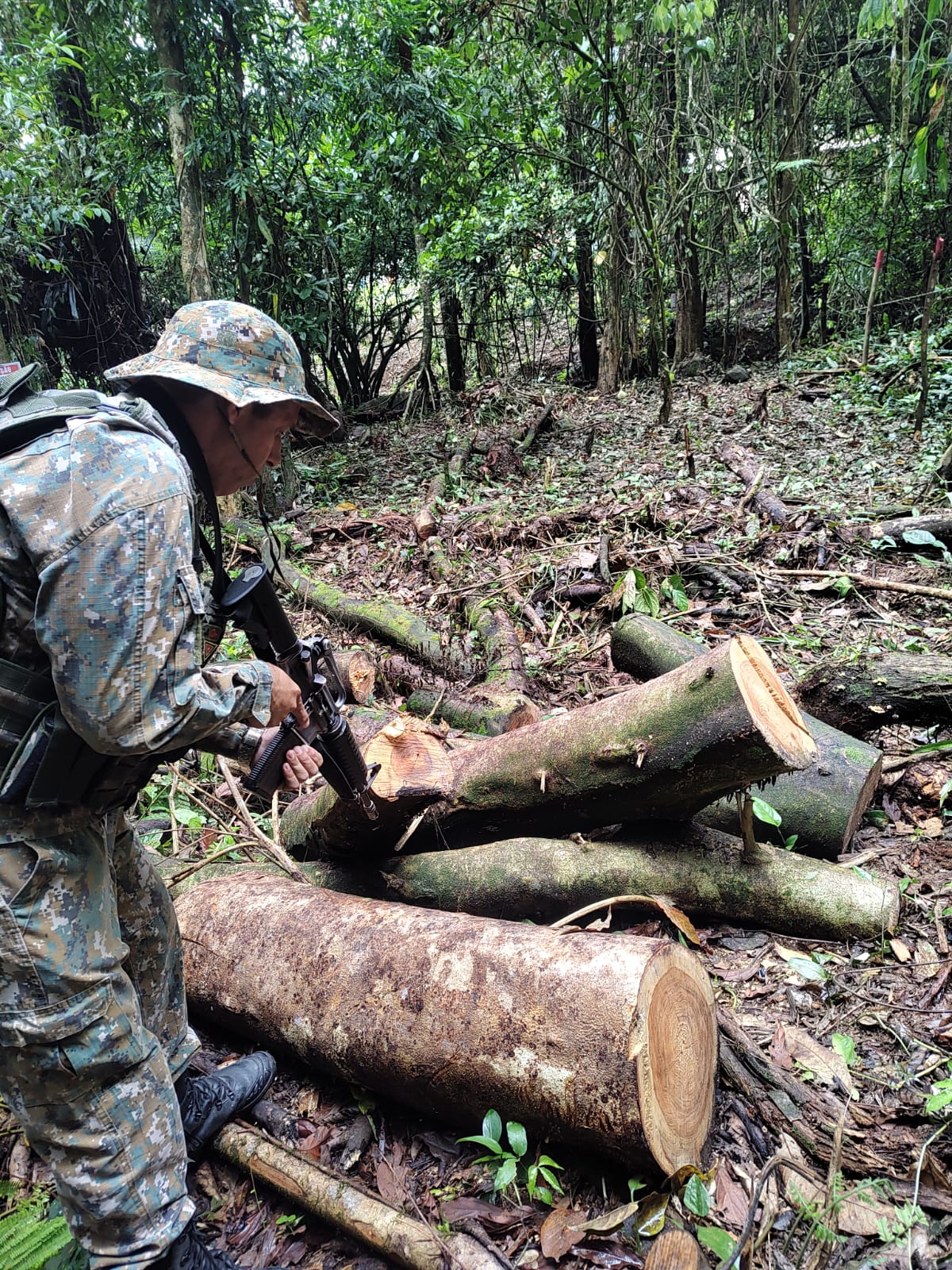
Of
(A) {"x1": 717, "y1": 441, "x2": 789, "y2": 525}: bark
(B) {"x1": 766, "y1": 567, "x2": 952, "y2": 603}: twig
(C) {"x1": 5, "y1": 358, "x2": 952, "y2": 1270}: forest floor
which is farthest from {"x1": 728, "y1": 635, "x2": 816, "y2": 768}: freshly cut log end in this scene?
(A) {"x1": 717, "y1": 441, "x2": 789, "y2": 525}: bark

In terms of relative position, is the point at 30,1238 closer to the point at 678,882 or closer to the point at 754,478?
the point at 678,882

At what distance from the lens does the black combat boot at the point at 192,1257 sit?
1797 mm

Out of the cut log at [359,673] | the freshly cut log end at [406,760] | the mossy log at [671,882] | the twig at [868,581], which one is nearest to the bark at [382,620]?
the cut log at [359,673]

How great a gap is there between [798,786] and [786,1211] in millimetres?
1465

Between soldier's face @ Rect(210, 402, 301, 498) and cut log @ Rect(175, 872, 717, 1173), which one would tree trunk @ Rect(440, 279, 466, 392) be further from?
cut log @ Rect(175, 872, 717, 1173)

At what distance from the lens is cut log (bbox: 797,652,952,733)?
123 inches

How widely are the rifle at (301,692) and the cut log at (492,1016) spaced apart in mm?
447

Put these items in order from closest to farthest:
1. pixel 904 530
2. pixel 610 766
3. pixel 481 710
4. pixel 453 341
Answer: pixel 610 766
pixel 481 710
pixel 904 530
pixel 453 341

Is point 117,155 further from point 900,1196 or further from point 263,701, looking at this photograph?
point 900,1196

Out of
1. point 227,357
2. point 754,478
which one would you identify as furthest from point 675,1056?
point 754,478

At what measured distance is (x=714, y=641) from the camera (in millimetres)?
4504

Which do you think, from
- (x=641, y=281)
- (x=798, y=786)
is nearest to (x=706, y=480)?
(x=798, y=786)

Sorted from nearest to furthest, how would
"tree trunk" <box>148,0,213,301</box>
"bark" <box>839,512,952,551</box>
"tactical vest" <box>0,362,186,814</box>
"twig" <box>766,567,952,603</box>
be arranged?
"tactical vest" <box>0,362,186,814</box> → "twig" <box>766,567,952,603</box> → "bark" <box>839,512,952,551</box> → "tree trunk" <box>148,0,213,301</box>

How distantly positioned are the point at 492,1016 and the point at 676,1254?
0.62 meters
